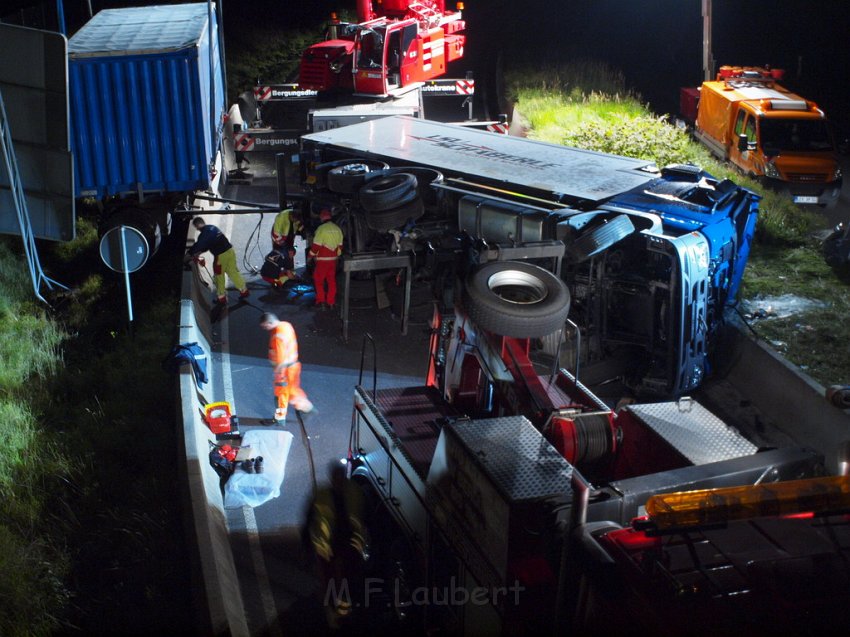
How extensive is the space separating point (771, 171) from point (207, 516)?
12.5 meters

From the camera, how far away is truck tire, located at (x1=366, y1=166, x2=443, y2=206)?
1088 cm

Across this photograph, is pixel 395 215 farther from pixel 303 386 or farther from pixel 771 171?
pixel 771 171

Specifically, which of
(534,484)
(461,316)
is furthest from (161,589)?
(534,484)

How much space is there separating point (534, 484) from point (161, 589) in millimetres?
3639

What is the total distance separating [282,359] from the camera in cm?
883

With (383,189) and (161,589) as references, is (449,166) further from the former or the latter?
(161,589)

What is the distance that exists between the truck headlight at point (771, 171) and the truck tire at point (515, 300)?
35.3ft

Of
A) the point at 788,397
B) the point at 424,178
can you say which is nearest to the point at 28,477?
the point at 424,178

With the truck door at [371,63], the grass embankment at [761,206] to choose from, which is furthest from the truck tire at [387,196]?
the truck door at [371,63]

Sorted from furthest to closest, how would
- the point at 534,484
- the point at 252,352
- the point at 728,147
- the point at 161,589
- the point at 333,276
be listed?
the point at 728,147 → the point at 333,276 → the point at 252,352 → the point at 161,589 → the point at 534,484

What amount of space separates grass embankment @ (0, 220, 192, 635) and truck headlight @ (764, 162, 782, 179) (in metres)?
10.5

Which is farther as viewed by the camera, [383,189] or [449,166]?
[449,166]

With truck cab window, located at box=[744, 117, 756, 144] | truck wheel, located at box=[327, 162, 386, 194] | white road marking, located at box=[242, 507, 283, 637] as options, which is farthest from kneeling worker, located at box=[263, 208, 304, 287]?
truck cab window, located at box=[744, 117, 756, 144]

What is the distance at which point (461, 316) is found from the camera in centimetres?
683
